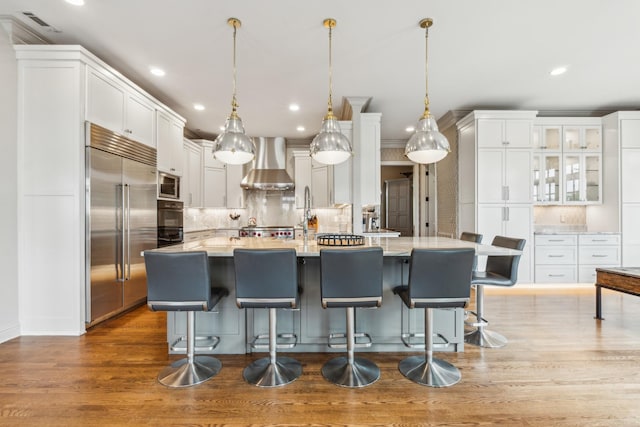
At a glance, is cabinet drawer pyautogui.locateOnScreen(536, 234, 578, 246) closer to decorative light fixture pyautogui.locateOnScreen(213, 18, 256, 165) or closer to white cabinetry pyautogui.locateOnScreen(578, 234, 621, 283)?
white cabinetry pyautogui.locateOnScreen(578, 234, 621, 283)

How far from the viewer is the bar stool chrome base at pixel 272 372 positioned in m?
1.98

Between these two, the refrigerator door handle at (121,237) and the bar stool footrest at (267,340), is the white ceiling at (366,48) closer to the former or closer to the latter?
Result: the refrigerator door handle at (121,237)

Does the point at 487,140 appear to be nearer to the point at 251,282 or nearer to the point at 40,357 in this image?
the point at 251,282

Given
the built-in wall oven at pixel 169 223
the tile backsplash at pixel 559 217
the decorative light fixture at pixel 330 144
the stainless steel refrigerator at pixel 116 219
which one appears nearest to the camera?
the decorative light fixture at pixel 330 144

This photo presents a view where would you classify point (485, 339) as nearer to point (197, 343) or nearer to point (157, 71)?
point (197, 343)

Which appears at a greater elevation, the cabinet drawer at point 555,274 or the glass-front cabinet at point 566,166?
the glass-front cabinet at point 566,166

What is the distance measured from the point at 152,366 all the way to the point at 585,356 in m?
3.42

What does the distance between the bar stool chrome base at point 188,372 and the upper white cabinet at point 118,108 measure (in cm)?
243

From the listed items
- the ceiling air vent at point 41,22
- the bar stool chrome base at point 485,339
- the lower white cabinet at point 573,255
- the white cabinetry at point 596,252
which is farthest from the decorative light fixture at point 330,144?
the white cabinetry at point 596,252

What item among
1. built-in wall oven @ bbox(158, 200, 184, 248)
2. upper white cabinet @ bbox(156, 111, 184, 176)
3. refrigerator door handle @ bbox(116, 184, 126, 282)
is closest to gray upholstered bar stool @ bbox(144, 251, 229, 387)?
refrigerator door handle @ bbox(116, 184, 126, 282)

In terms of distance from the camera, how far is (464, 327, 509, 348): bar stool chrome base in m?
2.55

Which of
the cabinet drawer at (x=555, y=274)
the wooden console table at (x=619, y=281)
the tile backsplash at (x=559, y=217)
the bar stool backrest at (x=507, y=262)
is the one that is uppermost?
the tile backsplash at (x=559, y=217)

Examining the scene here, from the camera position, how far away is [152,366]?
7.27ft

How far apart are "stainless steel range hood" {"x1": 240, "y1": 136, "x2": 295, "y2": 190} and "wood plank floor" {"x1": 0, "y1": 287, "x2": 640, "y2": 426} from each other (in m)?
3.79
